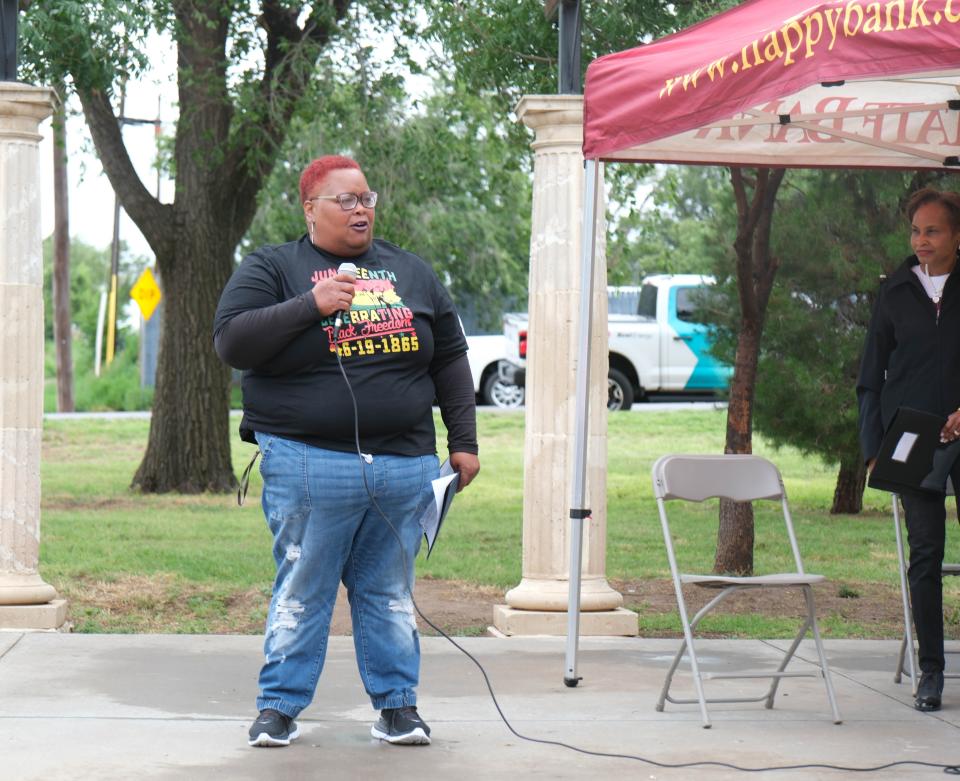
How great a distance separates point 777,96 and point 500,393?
21200 mm

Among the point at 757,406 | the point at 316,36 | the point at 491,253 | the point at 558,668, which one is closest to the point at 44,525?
the point at 316,36

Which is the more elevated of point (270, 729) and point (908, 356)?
point (908, 356)

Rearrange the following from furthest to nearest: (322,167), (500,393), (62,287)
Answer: (62,287)
(500,393)
(322,167)

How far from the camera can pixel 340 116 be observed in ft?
46.7

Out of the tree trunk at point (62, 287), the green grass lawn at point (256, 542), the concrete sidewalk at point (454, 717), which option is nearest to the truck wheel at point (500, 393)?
the green grass lawn at point (256, 542)

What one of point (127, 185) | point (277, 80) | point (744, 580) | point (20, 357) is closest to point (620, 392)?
point (127, 185)

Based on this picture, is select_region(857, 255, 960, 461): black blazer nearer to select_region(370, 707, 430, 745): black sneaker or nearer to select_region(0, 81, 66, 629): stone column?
select_region(370, 707, 430, 745): black sneaker

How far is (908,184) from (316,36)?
19.1 feet

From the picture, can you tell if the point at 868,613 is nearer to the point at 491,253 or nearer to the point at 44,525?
the point at 44,525

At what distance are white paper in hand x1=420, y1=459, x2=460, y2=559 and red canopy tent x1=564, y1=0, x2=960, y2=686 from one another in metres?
1.17

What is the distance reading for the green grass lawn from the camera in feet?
29.0

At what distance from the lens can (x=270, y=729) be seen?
16.6ft

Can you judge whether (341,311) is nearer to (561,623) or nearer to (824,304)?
(561,623)

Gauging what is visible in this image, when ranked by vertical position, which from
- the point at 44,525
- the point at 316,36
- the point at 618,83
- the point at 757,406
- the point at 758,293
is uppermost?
the point at 316,36
